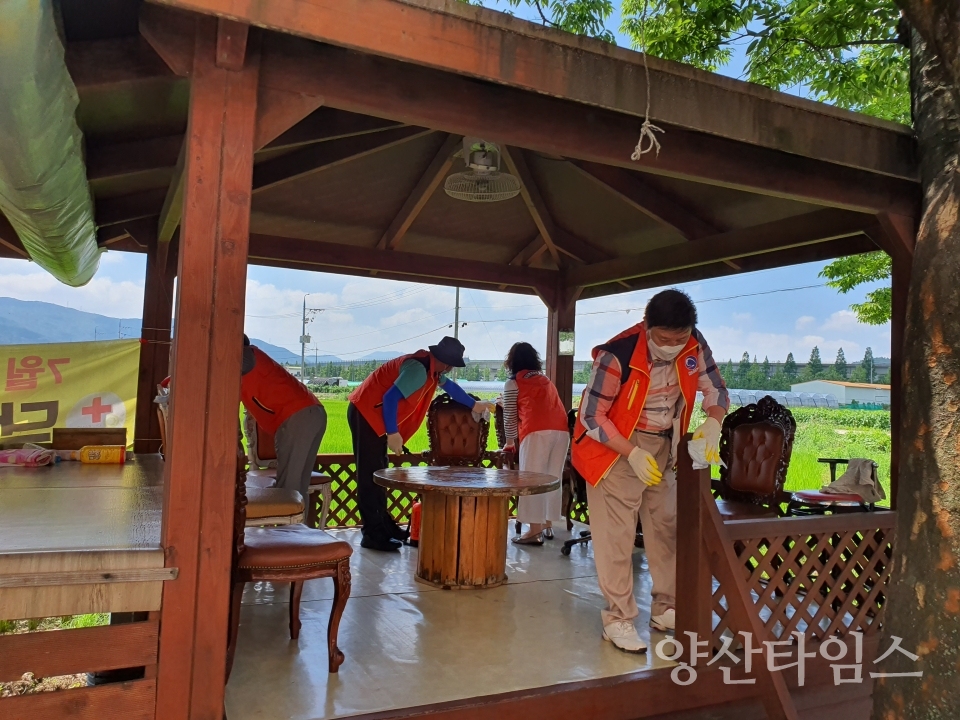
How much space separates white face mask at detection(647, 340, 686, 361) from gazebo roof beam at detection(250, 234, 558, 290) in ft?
11.9

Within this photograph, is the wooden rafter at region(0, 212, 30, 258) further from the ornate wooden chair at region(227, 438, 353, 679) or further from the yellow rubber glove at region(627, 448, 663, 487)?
the yellow rubber glove at region(627, 448, 663, 487)

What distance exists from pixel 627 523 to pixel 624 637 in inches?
20.6

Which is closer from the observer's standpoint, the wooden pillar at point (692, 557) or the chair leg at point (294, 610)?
the wooden pillar at point (692, 557)

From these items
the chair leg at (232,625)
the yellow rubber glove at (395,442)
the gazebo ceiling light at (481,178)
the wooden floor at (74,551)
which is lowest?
the chair leg at (232,625)

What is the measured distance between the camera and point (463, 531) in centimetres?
408

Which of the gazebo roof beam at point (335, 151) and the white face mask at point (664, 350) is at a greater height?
the gazebo roof beam at point (335, 151)

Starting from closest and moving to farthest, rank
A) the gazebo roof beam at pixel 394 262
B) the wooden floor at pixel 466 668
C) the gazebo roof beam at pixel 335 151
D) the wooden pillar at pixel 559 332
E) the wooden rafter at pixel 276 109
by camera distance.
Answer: the wooden rafter at pixel 276 109 < the wooden floor at pixel 466 668 < the gazebo roof beam at pixel 335 151 < the gazebo roof beam at pixel 394 262 < the wooden pillar at pixel 559 332

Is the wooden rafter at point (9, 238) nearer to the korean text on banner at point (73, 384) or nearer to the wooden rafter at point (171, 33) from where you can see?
the korean text on banner at point (73, 384)

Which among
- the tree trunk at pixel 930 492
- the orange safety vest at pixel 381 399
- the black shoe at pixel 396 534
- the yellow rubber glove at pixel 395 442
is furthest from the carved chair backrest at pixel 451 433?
the tree trunk at pixel 930 492

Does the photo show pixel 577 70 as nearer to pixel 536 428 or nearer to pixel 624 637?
pixel 624 637

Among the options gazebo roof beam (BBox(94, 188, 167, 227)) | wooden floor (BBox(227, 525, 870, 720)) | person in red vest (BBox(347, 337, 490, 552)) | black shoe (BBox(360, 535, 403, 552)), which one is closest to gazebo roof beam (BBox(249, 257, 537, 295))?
gazebo roof beam (BBox(94, 188, 167, 227))

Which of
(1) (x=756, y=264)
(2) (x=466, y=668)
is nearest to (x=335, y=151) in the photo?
(2) (x=466, y=668)

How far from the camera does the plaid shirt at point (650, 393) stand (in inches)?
125

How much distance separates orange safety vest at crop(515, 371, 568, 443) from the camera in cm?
532
